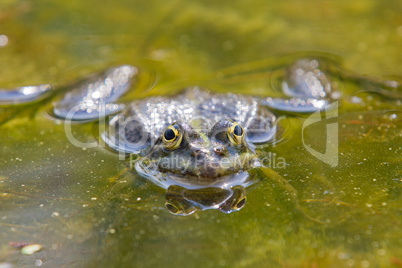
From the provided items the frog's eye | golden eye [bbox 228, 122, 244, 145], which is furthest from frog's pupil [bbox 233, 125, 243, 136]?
the frog's eye

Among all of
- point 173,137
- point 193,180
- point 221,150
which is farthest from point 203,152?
point 173,137

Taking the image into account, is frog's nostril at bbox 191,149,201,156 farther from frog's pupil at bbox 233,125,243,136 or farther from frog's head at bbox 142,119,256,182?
frog's pupil at bbox 233,125,243,136

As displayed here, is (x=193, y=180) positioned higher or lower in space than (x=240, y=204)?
higher

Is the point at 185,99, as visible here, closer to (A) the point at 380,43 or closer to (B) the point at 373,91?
(B) the point at 373,91

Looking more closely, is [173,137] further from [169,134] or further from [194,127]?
[194,127]

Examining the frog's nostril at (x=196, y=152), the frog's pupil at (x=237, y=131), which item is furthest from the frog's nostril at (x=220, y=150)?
the frog's pupil at (x=237, y=131)

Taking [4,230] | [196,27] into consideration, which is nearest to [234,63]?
[196,27]

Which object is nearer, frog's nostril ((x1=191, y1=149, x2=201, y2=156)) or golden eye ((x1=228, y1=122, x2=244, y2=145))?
frog's nostril ((x1=191, y1=149, x2=201, y2=156))
